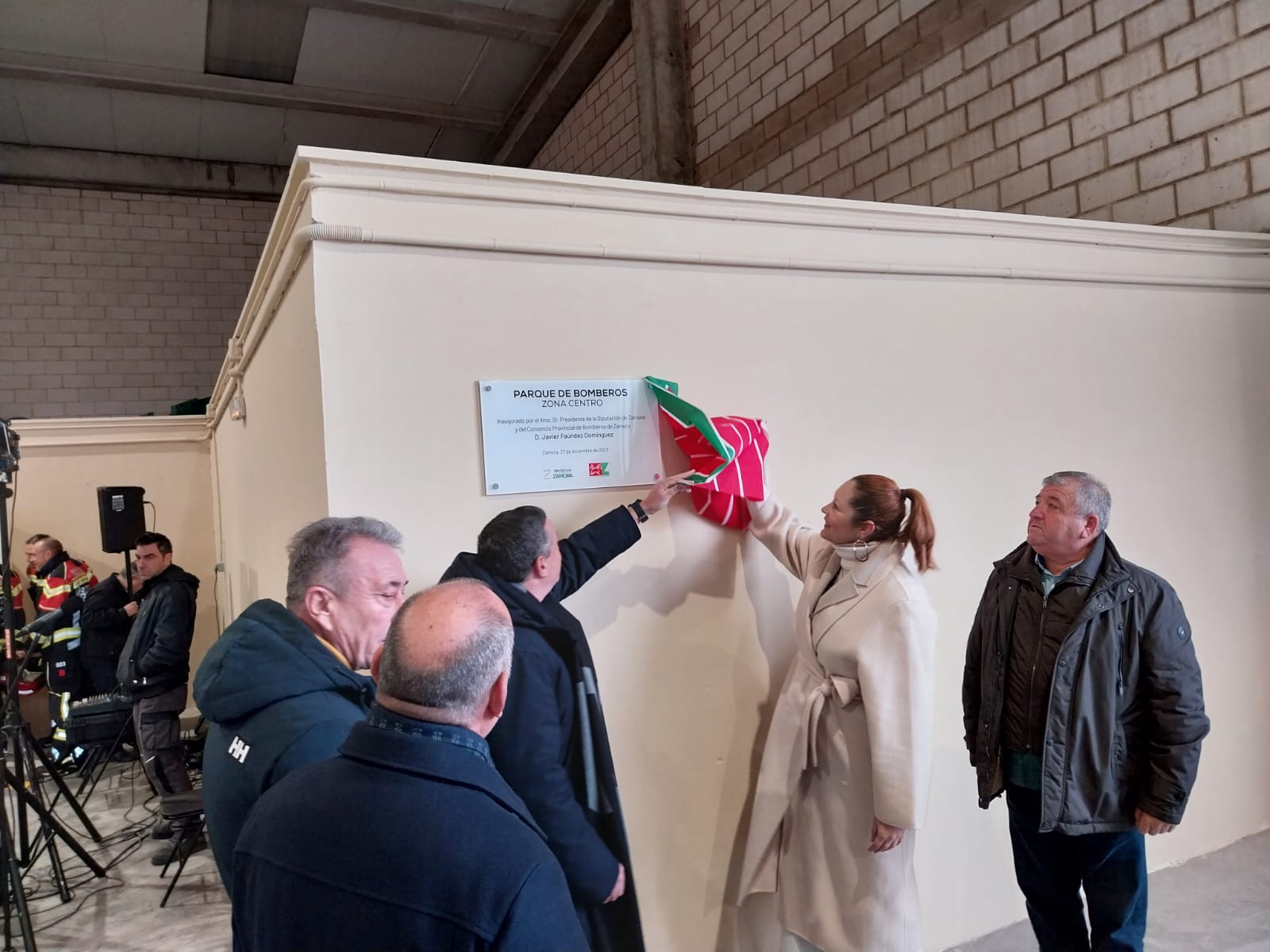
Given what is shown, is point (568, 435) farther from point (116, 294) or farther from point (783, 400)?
point (116, 294)

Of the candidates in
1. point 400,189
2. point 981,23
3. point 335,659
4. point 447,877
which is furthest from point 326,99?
point 447,877

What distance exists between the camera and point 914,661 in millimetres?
2068

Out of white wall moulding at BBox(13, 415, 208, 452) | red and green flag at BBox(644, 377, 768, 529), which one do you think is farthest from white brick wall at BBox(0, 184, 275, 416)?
red and green flag at BBox(644, 377, 768, 529)

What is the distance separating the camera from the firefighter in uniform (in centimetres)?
522

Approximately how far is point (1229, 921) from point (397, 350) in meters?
3.08

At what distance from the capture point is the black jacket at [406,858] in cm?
93

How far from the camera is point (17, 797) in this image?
357cm

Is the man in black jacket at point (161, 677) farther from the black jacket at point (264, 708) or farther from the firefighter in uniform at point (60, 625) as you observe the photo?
the black jacket at point (264, 708)

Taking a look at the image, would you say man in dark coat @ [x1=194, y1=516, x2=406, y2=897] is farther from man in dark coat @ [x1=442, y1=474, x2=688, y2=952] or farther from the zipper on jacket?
the zipper on jacket

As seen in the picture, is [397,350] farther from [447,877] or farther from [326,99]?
[326,99]

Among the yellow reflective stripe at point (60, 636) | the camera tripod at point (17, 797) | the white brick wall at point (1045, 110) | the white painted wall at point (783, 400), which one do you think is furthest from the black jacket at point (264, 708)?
the yellow reflective stripe at point (60, 636)

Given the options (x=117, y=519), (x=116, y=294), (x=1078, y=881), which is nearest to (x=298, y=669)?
(x=1078, y=881)

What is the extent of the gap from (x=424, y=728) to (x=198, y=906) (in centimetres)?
332

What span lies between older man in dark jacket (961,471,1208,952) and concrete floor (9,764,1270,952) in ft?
2.28
